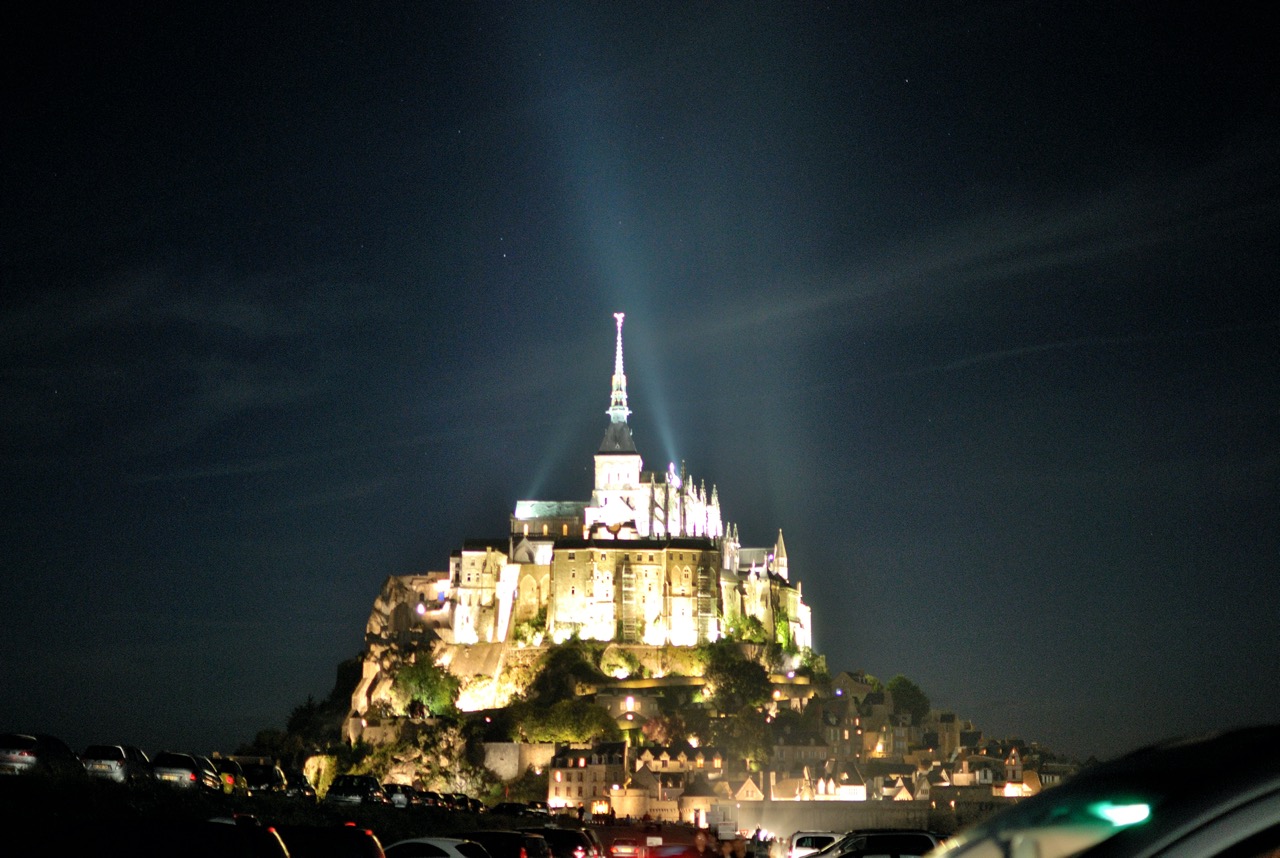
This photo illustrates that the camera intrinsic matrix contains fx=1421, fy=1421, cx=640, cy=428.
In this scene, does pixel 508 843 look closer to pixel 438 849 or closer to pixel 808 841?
pixel 438 849

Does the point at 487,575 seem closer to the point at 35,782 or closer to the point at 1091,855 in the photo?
the point at 35,782

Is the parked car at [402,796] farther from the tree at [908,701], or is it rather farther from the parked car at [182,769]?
the tree at [908,701]

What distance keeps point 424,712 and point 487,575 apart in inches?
806

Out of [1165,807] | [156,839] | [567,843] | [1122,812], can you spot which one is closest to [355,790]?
[567,843]

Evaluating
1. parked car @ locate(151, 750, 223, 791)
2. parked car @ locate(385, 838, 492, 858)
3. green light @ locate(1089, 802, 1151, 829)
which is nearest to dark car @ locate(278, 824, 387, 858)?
parked car @ locate(385, 838, 492, 858)

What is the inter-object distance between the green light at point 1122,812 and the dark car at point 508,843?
63.5 feet

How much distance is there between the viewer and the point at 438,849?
66.1 ft

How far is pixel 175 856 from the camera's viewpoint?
32.9ft

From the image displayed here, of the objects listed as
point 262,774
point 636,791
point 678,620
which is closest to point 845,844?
point 262,774

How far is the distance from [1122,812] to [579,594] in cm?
12882

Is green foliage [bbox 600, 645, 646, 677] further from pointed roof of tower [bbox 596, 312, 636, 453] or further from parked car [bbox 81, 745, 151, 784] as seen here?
parked car [bbox 81, 745, 151, 784]

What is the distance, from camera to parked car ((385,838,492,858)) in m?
20.0

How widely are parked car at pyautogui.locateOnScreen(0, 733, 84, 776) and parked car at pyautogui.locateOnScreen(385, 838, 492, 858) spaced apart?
14558 millimetres

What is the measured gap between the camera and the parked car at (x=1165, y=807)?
3193 mm
